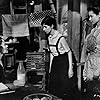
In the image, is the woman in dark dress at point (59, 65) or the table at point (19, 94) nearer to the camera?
the table at point (19, 94)

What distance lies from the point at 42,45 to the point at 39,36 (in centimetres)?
32

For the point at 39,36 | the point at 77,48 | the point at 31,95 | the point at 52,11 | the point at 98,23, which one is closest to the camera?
the point at 31,95

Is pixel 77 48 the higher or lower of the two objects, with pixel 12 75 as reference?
higher

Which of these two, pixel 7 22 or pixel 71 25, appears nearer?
pixel 71 25

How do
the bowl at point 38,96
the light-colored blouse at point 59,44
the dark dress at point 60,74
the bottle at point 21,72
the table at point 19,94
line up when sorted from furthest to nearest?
the bottle at point 21,72 → the dark dress at point 60,74 → the light-colored blouse at point 59,44 → the table at point 19,94 → the bowl at point 38,96

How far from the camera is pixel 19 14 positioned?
752 centimetres

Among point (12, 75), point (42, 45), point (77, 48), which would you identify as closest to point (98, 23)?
point (77, 48)

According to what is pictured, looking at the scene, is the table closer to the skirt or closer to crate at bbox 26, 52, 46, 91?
the skirt

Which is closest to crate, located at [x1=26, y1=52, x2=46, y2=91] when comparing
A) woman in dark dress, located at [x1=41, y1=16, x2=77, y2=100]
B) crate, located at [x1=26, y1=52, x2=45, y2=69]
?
crate, located at [x1=26, y1=52, x2=45, y2=69]

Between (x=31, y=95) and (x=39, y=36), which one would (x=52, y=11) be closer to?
(x=39, y=36)

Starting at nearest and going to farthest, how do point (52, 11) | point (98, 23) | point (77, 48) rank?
1. point (98, 23)
2. point (77, 48)
3. point (52, 11)

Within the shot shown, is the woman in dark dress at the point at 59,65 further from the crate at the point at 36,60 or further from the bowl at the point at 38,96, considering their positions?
the crate at the point at 36,60

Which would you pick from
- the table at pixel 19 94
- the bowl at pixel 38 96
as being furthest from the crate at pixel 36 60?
the bowl at pixel 38 96

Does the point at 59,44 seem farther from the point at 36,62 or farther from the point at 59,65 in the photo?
the point at 36,62
